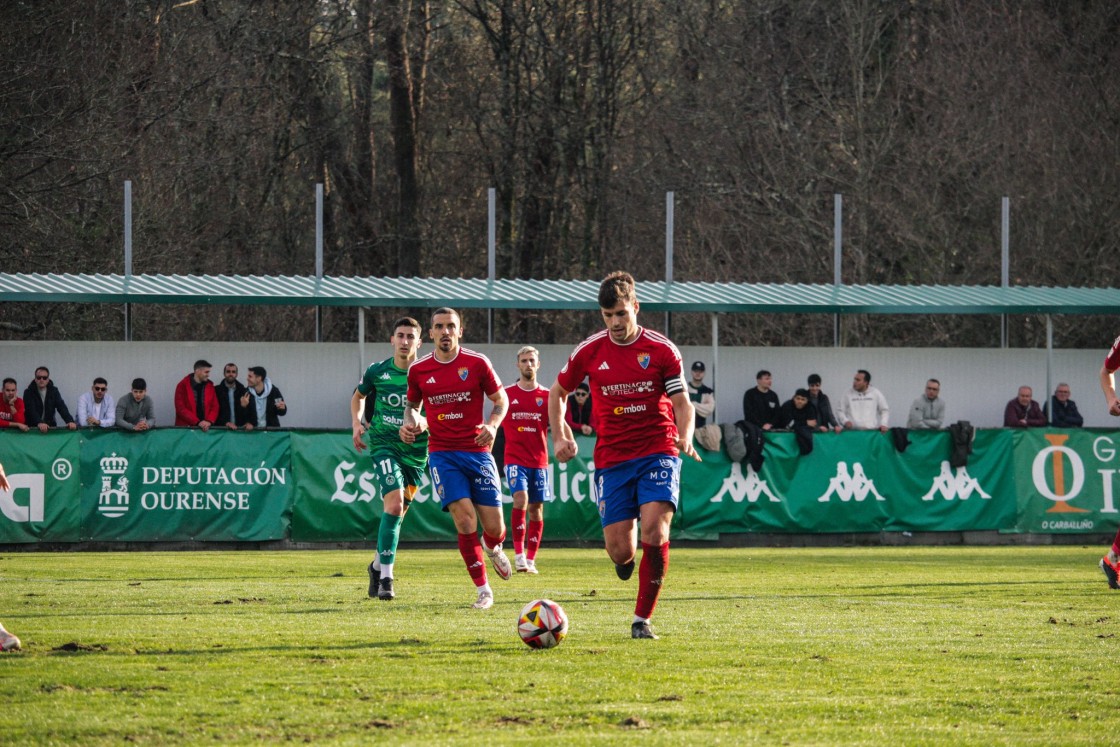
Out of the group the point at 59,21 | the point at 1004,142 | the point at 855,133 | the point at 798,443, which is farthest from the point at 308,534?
the point at 1004,142

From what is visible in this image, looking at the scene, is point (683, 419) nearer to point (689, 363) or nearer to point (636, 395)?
point (636, 395)

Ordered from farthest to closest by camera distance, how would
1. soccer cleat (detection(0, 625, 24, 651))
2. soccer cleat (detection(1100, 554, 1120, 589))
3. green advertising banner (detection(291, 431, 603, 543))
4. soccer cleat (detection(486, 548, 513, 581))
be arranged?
green advertising banner (detection(291, 431, 603, 543))
soccer cleat (detection(1100, 554, 1120, 589))
soccer cleat (detection(486, 548, 513, 581))
soccer cleat (detection(0, 625, 24, 651))

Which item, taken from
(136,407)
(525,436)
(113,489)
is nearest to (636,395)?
(525,436)

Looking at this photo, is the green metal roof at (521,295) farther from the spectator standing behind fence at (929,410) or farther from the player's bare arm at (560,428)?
the player's bare arm at (560,428)

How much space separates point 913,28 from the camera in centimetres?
3641

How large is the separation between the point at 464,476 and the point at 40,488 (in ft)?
36.7

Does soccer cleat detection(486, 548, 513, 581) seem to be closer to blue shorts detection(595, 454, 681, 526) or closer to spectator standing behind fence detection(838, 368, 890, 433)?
blue shorts detection(595, 454, 681, 526)

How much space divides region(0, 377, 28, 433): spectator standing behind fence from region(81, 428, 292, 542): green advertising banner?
136 centimetres

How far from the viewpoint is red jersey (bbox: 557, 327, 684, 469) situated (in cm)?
953

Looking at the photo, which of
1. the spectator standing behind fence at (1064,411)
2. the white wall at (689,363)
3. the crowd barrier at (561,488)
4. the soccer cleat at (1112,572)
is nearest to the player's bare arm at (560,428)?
the soccer cleat at (1112,572)

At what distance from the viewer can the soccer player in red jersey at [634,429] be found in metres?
9.38

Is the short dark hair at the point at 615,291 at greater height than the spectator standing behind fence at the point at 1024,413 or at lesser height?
greater

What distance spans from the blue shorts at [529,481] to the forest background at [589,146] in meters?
15.4

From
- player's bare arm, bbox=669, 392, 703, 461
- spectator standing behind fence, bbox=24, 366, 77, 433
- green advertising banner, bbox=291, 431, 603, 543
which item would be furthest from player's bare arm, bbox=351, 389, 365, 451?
spectator standing behind fence, bbox=24, 366, 77, 433
